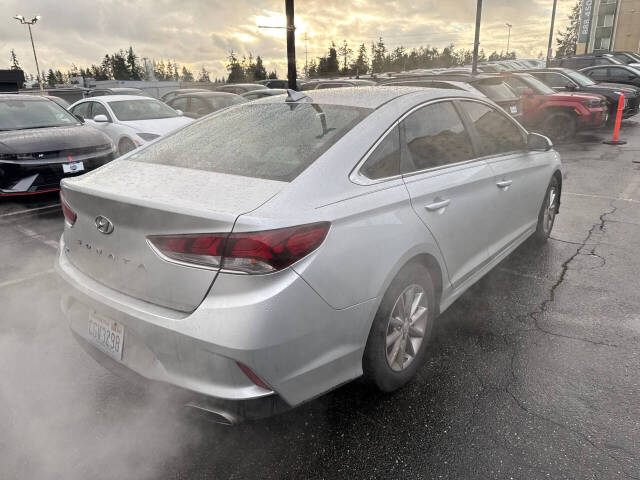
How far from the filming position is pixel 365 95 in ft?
9.52

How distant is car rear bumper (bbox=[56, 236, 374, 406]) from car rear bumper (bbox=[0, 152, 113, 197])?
477 centimetres

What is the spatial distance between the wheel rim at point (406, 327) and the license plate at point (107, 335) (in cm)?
122

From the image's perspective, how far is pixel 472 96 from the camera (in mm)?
3498

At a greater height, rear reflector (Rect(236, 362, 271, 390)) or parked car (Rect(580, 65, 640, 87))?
parked car (Rect(580, 65, 640, 87))

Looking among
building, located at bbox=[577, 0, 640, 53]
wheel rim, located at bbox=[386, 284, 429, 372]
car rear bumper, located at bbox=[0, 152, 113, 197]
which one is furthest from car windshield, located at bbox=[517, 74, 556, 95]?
building, located at bbox=[577, 0, 640, 53]

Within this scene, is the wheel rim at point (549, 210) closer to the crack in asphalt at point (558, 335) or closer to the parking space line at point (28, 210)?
the crack in asphalt at point (558, 335)

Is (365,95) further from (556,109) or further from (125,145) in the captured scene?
(556,109)

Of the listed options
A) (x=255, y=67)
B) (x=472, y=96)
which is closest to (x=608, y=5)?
(x=255, y=67)

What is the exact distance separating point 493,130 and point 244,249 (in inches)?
100

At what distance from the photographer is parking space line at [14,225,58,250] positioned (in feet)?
16.8

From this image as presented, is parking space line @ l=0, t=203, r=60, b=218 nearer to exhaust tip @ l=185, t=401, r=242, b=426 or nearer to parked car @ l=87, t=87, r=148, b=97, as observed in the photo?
exhaust tip @ l=185, t=401, r=242, b=426

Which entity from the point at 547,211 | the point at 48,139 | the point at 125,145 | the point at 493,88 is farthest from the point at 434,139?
the point at 493,88

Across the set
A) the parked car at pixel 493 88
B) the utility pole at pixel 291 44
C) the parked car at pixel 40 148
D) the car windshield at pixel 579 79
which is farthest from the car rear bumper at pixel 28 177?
the car windshield at pixel 579 79

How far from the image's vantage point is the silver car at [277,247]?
72.5 inches
